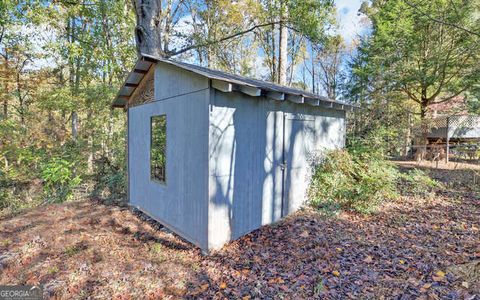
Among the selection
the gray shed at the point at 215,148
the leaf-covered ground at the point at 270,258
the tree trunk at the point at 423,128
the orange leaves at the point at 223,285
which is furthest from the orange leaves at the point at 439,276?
the tree trunk at the point at 423,128

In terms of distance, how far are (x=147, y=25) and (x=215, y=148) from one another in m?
4.76

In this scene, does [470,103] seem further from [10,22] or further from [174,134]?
[10,22]

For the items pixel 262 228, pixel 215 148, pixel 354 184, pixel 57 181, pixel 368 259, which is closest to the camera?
pixel 368 259

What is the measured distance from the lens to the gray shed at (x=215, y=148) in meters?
3.87

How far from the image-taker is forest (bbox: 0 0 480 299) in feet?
10.5

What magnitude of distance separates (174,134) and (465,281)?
15.0 ft

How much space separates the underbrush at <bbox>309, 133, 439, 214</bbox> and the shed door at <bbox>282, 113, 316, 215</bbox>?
0.40 meters

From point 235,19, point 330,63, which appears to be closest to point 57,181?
point 235,19

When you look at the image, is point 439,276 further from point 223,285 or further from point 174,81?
point 174,81

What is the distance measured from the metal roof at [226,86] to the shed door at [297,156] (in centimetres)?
51

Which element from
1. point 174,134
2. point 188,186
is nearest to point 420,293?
point 188,186

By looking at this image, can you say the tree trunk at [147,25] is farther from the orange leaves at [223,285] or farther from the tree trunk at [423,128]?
the tree trunk at [423,128]

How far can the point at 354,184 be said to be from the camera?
5.76 m

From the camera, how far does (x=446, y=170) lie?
8766mm
